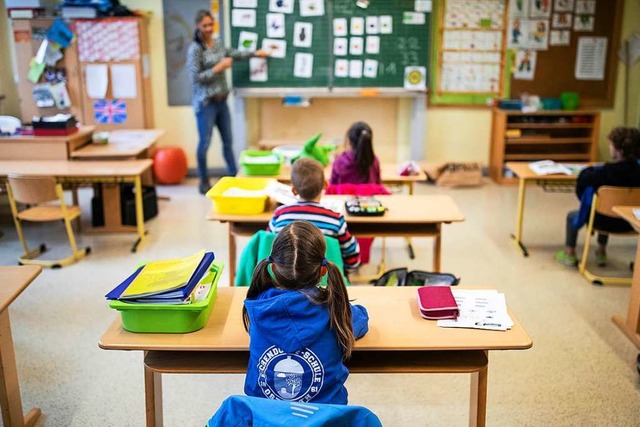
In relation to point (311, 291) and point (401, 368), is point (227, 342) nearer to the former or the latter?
point (311, 291)

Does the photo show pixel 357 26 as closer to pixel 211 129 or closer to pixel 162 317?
pixel 211 129

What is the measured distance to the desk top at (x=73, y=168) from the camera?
4.73 metres

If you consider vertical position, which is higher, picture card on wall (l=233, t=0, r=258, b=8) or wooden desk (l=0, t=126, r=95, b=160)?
picture card on wall (l=233, t=0, r=258, b=8)

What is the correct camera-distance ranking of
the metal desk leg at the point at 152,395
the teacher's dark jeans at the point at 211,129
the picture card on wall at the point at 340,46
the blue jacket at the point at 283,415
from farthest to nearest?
the picture card on wall at the point at 340,46, the teacher's dark jeans at the point at 211,129, the metal desk leg at the point at 152,395, the blue jacket at the point at 283,415

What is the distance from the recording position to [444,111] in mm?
7527

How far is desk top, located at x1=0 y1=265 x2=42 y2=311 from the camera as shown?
2.37 metres

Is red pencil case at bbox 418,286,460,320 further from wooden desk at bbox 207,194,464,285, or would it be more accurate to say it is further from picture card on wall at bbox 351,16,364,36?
picture card on wall at bbox 351,16,364,36

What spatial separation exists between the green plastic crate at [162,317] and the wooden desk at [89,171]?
106 inches

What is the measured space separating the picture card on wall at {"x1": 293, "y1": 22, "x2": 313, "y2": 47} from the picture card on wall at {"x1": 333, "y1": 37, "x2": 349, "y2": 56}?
26 cm

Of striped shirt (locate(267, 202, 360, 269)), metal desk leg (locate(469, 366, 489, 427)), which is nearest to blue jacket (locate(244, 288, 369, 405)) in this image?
metal desk leg (locate(469, 366, 489, 427))

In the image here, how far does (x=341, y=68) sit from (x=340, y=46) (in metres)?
0.22

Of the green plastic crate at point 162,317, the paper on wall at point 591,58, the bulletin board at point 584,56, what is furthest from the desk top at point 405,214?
the paper on wall at point 591,58

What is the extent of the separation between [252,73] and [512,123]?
282 centimetres

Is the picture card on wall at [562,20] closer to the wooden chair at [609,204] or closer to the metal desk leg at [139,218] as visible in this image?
the wooden chair at [609,204]
